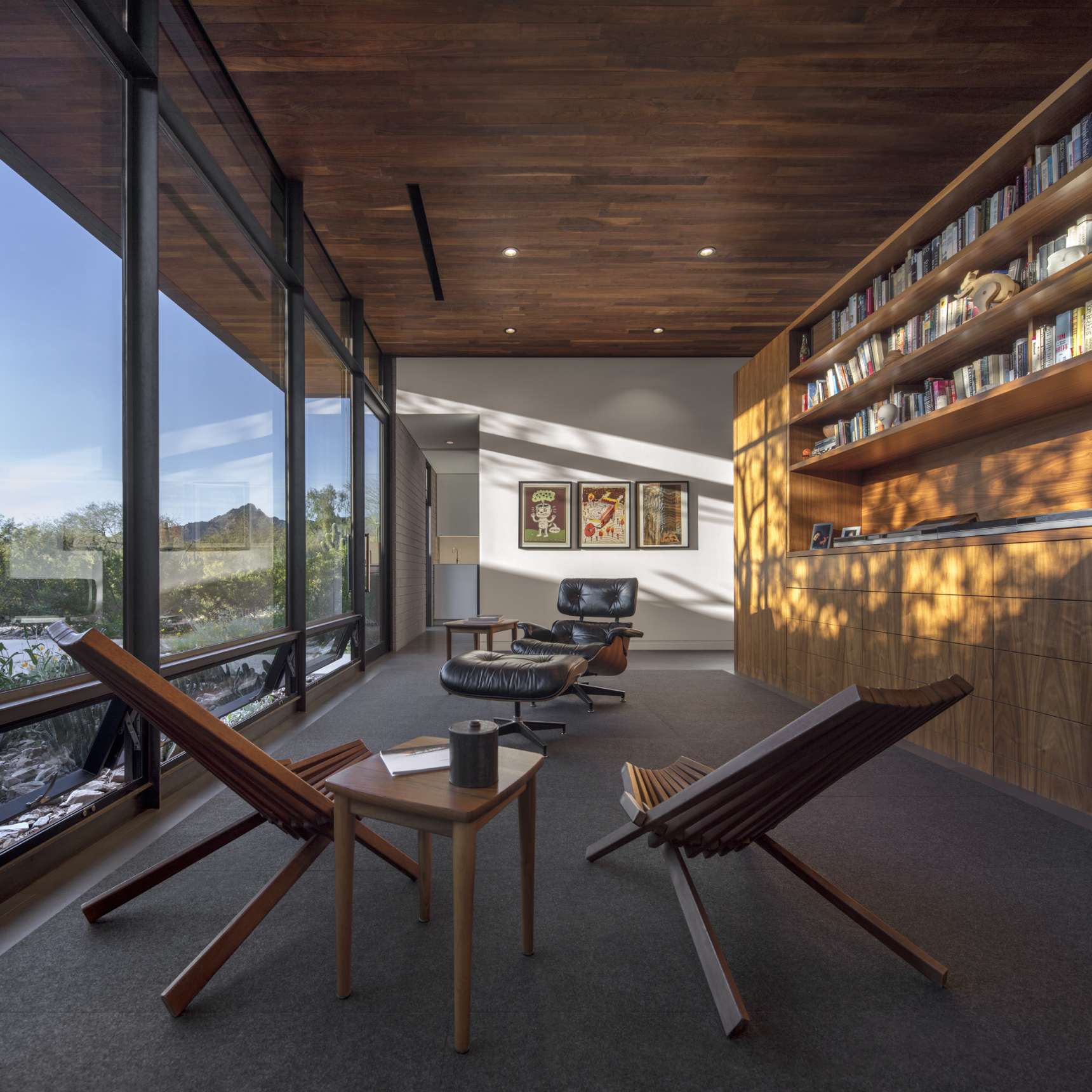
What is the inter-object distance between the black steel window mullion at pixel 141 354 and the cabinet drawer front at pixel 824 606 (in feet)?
11.4

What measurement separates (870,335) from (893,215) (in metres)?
1.22

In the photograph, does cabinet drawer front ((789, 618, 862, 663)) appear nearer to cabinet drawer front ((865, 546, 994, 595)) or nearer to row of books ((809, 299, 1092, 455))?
cabinet drawer front ((865, 546, 994, 595))

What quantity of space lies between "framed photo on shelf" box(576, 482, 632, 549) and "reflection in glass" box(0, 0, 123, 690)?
209 inches

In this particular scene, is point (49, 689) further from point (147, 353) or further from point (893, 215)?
point (893, 215)

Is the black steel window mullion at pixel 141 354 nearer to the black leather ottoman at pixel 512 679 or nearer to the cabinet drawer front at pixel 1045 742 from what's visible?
the black leather ottoman at pixel 512 679

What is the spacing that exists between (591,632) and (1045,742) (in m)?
2.87

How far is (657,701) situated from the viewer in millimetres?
4441

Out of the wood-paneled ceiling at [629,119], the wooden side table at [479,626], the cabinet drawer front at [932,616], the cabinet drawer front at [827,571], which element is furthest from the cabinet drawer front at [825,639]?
the wood-paneled ceiling at [629,119]

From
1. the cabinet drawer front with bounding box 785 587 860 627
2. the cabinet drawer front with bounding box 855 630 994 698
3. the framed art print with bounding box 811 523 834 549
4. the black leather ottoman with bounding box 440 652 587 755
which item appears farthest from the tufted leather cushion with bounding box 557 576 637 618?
the cabinet drawer front with bounding box 855 630 994 698

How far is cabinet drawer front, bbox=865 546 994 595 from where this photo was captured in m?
2.75

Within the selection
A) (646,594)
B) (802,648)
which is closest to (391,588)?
(646,594)

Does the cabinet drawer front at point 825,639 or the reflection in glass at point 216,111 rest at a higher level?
the reflection in glass at point 216,111

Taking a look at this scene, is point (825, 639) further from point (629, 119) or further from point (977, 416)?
point (629, 119)

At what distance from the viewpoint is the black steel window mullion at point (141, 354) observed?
2.24 meters
